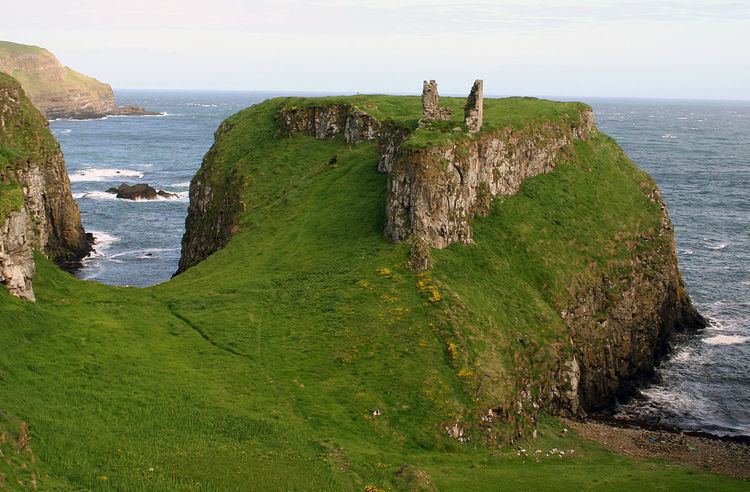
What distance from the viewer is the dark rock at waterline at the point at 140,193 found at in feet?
451

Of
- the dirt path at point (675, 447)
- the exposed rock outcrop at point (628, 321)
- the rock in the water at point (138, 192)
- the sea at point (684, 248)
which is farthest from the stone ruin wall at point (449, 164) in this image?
the rock in the water at point (138, 192)

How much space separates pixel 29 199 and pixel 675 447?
57499 millimetres

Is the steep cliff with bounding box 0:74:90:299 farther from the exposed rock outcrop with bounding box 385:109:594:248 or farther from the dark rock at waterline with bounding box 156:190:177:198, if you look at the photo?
the dark rock at waterline with bounding box 156:190:177:198

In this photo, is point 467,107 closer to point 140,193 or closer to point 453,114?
point 453,114

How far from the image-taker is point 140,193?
138 m

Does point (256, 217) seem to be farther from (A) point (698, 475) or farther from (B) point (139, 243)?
(A) point (698, 475)

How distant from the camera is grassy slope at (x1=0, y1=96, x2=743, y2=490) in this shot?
41000 mm

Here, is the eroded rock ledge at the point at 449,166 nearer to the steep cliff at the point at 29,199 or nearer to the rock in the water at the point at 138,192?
the steep cliff at the point at 29,199

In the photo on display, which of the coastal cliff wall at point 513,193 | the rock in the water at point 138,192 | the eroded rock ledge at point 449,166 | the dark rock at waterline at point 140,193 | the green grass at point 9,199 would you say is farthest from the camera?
the dark rock at waterline at point 140,193

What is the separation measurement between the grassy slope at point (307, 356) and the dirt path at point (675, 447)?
221 cm

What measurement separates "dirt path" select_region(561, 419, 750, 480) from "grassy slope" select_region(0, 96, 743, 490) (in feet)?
7.27

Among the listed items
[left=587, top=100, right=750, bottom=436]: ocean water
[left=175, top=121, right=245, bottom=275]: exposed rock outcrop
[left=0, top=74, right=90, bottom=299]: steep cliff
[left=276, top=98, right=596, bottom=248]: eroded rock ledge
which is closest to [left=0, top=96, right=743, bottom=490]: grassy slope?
[left=276, top=98, right=596, bottom=248]: eroded rock ledge

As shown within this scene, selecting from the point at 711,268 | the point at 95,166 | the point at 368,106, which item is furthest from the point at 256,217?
the point at 95,166

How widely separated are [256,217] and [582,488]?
46.7 metres
